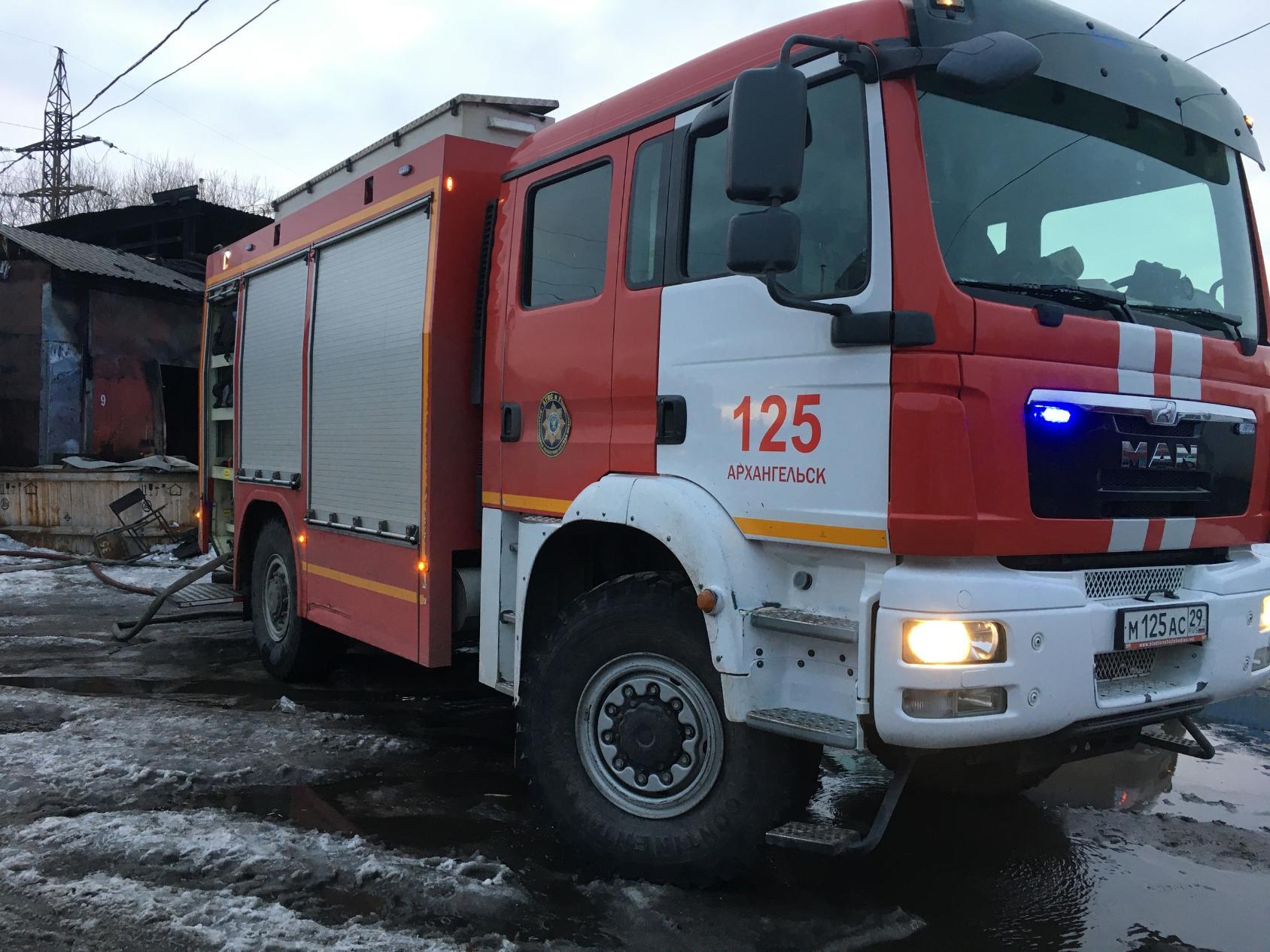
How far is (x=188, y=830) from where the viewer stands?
→ 12.9 feet

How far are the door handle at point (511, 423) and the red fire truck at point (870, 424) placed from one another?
1.0 inches

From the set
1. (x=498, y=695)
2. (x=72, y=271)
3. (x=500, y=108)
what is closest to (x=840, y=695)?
(x=500, y=108)

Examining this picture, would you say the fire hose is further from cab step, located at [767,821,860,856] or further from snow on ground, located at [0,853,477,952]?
cab step, located at [767,821,860,856]

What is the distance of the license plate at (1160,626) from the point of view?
115 inches

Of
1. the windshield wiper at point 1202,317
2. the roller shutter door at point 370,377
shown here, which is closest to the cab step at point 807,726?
the windshield wiper at point 1202,317

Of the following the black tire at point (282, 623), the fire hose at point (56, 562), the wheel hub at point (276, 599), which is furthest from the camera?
the fire hose at point (56, 562)

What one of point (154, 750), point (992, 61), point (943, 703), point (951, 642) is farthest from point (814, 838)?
point (154, 750)

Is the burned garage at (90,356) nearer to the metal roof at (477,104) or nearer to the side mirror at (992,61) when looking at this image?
the metal roof at (477,104)

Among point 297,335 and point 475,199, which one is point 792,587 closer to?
point 475,199

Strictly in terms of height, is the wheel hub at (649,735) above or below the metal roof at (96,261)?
below

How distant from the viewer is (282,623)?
21.5 feet

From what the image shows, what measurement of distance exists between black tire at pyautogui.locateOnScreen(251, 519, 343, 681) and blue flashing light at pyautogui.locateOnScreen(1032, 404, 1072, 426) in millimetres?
4758

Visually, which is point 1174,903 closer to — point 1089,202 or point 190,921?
point 1089,202

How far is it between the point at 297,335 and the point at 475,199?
6.86 ft
